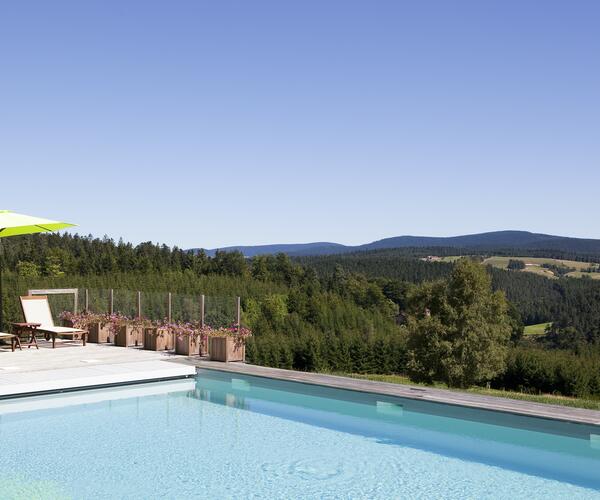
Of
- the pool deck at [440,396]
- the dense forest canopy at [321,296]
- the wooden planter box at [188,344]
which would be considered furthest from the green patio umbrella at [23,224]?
the dense forest canopy at [321,296]

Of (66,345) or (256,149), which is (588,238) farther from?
(66,345)

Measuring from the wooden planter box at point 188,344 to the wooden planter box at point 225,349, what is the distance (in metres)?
0.59

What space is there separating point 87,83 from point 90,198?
8232 millimetres

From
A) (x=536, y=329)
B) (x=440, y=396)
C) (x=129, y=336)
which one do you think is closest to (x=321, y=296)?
(x=129, y=336)

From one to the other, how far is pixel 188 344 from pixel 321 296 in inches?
1630

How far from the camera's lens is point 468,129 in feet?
117

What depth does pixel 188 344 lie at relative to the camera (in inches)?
485

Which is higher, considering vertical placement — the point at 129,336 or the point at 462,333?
the point at 129,336

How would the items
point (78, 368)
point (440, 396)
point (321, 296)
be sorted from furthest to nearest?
1. point (321, 296)
2. point (78, 368)
3. point (440, 396)

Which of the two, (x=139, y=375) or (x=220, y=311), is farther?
(x=220, y=311)

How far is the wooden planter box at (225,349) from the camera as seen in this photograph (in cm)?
1154

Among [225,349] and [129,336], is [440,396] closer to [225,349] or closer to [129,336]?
[225,349]

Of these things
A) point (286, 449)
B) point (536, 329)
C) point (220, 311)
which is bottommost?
point (536, 329)

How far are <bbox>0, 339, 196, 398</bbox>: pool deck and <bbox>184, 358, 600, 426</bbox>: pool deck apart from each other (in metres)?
0.99
